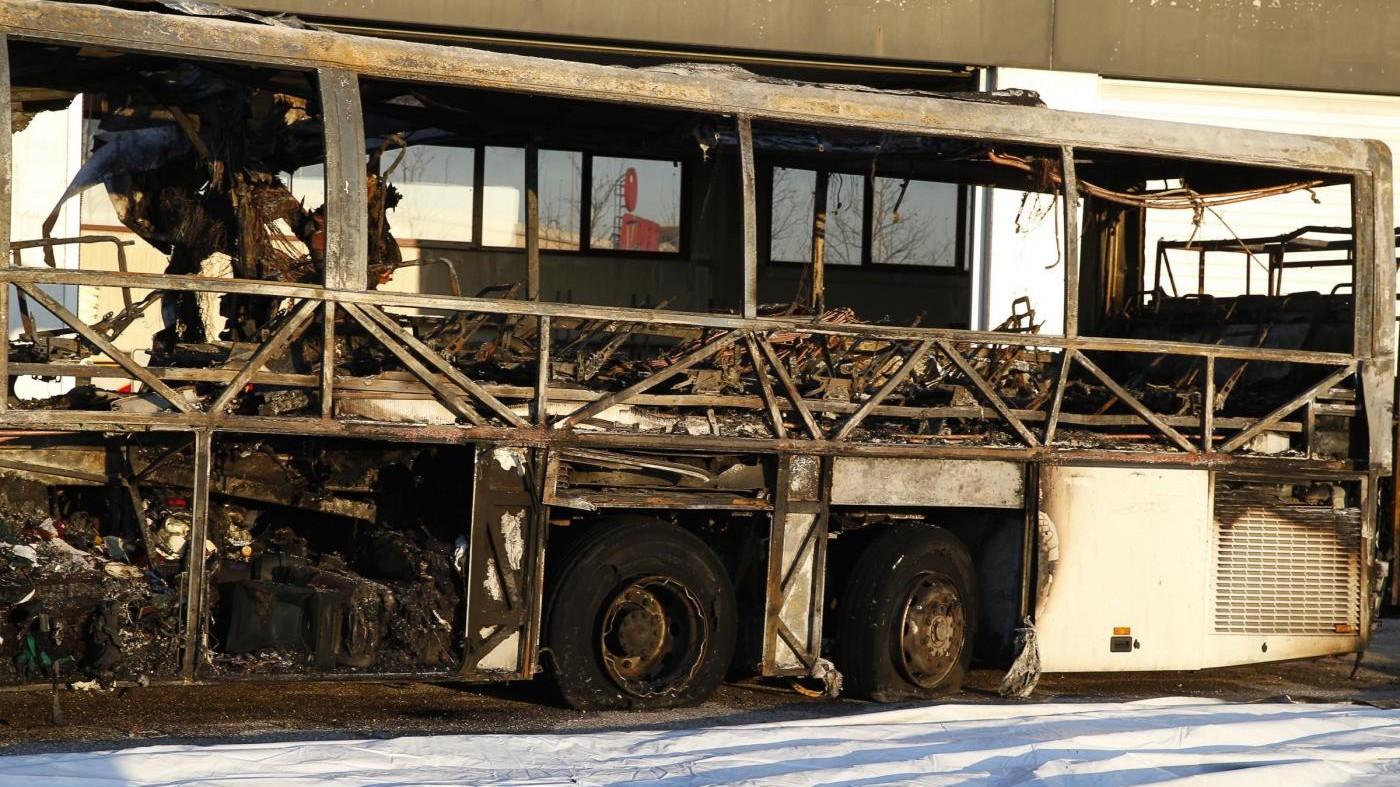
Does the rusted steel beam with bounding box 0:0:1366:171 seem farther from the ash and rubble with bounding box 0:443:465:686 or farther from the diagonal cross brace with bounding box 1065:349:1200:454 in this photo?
the ash and rubble with bounding box 0:443:465:686

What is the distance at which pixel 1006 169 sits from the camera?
40.9ft

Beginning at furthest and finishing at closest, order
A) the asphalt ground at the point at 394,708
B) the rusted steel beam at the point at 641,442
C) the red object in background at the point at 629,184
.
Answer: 1. the red object in background at the point at 629,184
2. the asphalt ground at the point at 394,708
3. the rusted steel beam at the point at 641,442

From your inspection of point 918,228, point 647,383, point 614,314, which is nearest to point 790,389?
point 647,383

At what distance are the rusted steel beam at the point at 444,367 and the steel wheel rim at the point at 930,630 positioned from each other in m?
2.77

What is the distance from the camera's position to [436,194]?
17953 millimetres

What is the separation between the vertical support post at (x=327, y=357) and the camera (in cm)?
841

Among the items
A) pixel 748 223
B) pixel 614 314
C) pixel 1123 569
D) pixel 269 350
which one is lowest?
pixel 1123 569

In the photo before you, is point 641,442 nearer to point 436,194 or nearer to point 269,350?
point 269,350

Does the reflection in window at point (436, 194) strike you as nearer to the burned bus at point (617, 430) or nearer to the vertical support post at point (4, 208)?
the burned bus at point (617, 430)

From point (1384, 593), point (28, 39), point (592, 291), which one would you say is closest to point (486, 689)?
point (28, 39)

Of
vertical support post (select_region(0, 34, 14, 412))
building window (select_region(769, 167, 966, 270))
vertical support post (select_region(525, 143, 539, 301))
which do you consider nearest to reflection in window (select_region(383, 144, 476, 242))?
building window (select_region(769, 167, 966, 270))

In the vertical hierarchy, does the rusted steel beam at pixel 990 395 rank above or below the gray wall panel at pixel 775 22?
below

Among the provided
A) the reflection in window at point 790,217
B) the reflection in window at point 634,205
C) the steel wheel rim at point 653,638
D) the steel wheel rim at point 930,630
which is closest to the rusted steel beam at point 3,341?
the steel wheel rim at point 653,638

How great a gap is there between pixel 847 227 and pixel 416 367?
10.5 metres
